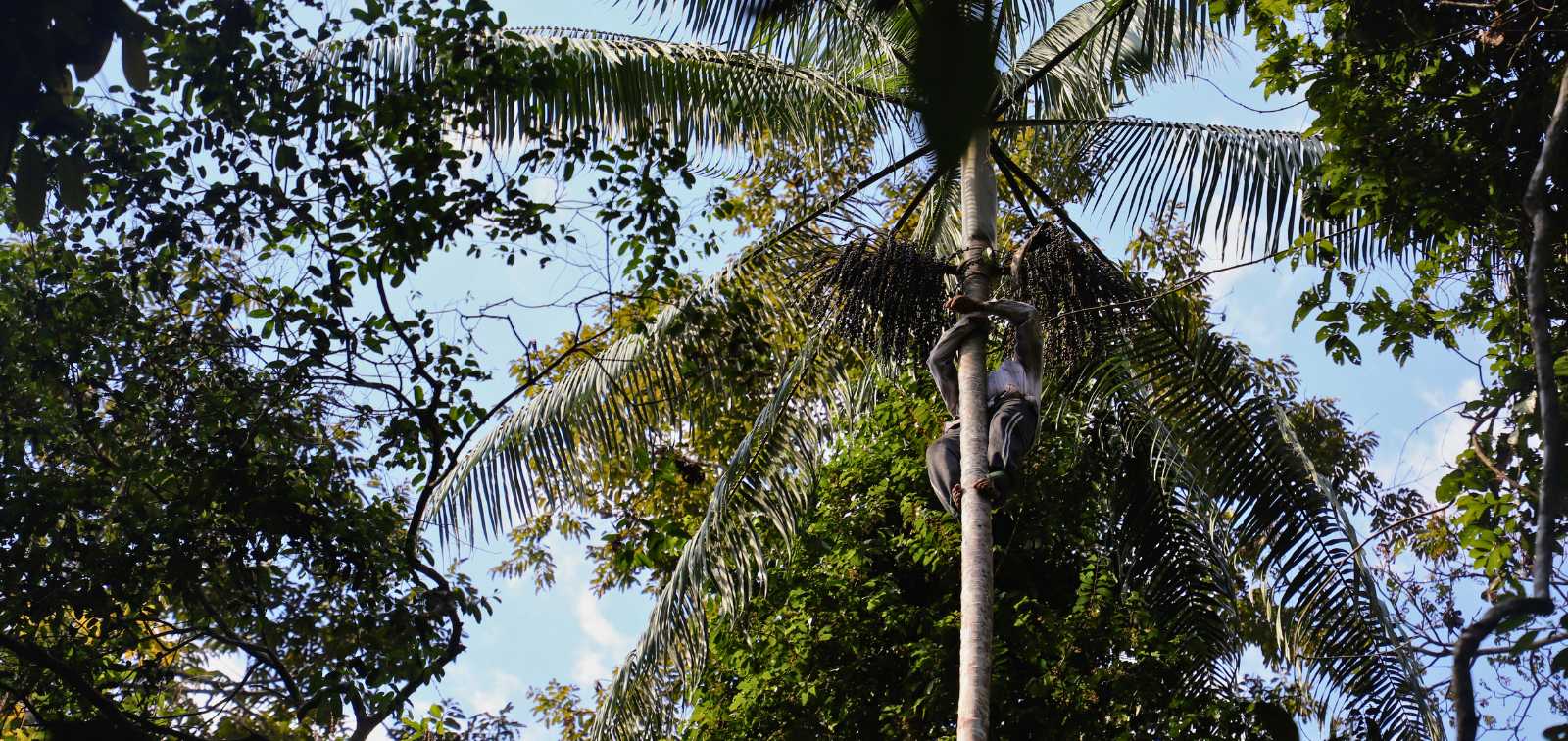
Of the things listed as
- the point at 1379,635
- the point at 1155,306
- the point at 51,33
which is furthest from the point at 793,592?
the point at 51,33

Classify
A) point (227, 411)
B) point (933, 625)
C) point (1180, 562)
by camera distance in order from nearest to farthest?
point (227, 411), point (1180, 562), point (933, 625)

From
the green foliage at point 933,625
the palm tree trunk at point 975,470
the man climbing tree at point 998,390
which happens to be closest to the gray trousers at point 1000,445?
the man climbing tree at point 998,390

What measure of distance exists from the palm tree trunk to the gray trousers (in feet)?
Result: 0.48

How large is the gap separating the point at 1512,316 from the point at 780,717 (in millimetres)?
4894

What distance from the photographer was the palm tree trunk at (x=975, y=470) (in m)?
5.05

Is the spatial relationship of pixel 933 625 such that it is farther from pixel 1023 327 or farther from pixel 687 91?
pixel 687 91

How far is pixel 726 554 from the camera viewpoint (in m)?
7.86

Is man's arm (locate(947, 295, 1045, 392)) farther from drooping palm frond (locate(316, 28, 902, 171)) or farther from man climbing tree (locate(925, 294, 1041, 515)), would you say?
drooping palm frond (locate(316, 28, 902, 171))

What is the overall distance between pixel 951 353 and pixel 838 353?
7.01 ft

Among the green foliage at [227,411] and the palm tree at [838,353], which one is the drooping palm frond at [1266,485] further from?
the green foliage at [227,411]

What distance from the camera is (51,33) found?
2465 millimetres

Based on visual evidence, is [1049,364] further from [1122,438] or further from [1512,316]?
[1512,316]

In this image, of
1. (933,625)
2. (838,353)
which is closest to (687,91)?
(838,353)

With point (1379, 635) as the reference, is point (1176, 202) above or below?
above
